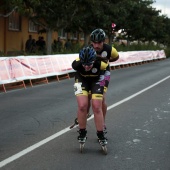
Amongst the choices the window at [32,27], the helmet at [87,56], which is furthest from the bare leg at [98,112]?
the window at [32,27]

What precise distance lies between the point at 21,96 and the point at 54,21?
490 inches

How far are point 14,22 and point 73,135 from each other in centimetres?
2329

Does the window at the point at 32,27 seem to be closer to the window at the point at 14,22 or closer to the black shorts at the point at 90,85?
the window at the point at 14,22

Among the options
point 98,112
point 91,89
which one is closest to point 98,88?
point 91,89

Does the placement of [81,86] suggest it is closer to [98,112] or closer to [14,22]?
[98,112]

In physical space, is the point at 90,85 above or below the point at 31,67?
above

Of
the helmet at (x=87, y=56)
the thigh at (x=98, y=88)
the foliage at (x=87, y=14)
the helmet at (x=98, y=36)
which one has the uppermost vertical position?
the foliage at (x=87, y=14)

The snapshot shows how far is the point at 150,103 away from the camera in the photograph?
11047 millimetres

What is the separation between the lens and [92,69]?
19.4ft

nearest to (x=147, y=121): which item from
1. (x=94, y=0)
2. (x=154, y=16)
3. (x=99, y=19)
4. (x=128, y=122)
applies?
(x=128, y=122)

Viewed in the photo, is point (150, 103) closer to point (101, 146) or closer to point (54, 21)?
point (101, 146)

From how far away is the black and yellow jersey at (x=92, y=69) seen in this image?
591 cm

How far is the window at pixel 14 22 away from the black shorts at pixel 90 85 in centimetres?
2306

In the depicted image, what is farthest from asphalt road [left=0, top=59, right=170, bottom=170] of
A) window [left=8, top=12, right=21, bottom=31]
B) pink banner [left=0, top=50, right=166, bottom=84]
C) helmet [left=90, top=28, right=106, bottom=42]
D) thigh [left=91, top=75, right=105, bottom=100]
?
window [left=8, top=12, right=21, bottom=31]
